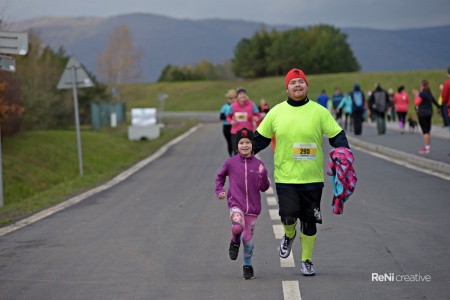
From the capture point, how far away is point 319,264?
8.91 m

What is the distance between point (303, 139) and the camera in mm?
8344

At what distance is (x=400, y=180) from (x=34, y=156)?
1821cm

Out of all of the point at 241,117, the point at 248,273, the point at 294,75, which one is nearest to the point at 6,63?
the point at 241,117

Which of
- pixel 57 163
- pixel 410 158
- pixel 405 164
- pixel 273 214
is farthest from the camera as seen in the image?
pixel 57 163

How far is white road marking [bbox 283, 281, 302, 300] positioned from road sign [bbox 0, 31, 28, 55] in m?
10.1

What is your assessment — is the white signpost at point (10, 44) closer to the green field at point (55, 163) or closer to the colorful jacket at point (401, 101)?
the green field at point (55, 163)

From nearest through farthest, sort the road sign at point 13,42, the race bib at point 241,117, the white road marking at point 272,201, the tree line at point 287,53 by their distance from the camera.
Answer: the white road marking at point 272,201
the road sign at point 13,42
the race bib at point 241,117
the tree line at point 287,53

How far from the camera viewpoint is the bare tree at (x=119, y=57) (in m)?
125

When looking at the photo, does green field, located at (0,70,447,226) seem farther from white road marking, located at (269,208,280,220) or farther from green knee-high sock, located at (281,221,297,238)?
green knee-high sock, located at (281,221,297,238)

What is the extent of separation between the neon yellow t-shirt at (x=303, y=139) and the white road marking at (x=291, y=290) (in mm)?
925

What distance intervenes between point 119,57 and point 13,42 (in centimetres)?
11457

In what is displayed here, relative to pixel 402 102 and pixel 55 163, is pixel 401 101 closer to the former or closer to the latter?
pixel 402 102

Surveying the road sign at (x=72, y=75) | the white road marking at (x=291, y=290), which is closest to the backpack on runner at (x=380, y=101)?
the road sign at (x=72, y=75)

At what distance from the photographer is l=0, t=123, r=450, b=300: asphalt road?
7.77 meters
